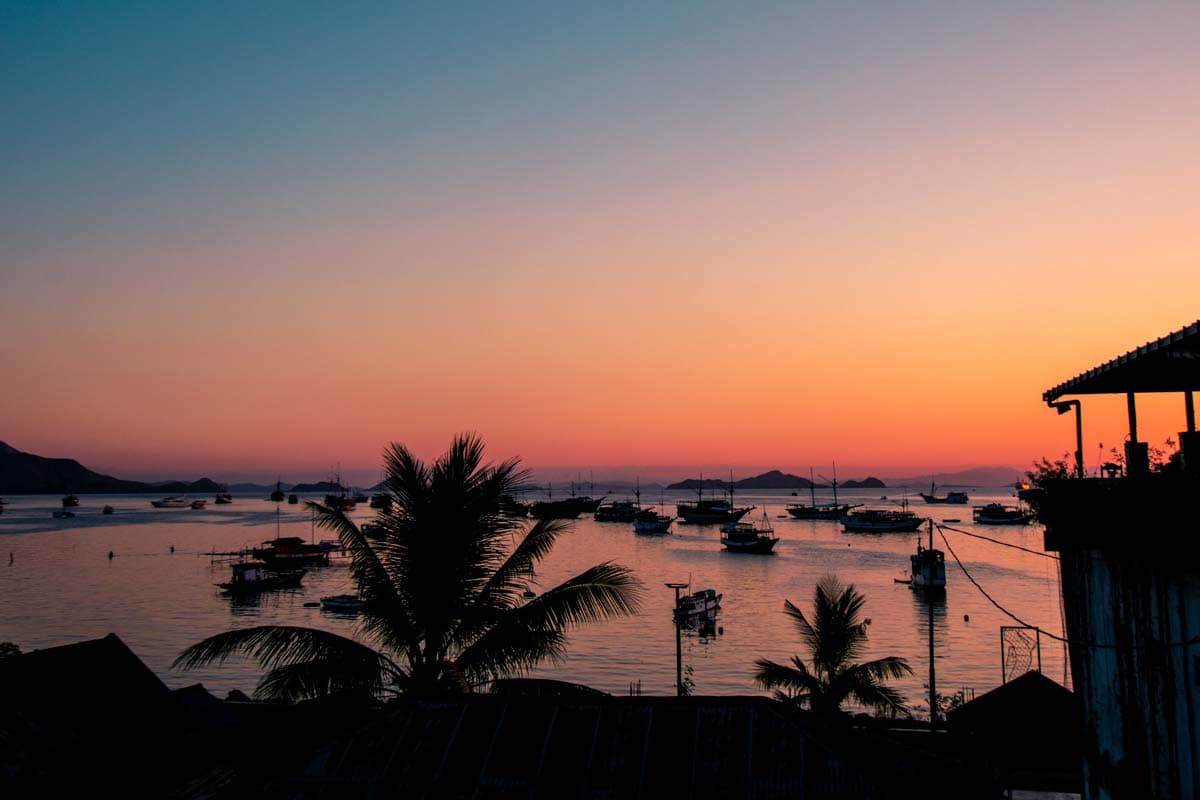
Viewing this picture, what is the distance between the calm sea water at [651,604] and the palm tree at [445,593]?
561 inches

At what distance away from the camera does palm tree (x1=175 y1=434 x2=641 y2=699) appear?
15.5 metres

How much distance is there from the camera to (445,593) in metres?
16.0

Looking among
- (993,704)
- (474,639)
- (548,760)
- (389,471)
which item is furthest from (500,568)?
(993,704)

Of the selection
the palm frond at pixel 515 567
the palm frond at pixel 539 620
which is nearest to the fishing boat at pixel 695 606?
the palm frond at pixel 515 567

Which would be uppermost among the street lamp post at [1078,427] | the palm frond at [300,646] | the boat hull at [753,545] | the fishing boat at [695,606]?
the street lamp post at [1078,427]

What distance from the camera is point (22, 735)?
51.1 feet

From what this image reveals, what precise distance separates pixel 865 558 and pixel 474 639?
4417 inches

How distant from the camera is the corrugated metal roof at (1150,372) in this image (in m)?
9.80

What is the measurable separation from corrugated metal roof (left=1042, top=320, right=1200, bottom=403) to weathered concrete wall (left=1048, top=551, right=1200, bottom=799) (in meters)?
1.78

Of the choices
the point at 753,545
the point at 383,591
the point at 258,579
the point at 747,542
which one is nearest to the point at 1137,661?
the point at 383,591

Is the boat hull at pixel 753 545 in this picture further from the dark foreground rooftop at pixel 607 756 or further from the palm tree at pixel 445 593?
the dark foreground rooftop at pixel 607 756

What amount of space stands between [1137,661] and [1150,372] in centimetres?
405

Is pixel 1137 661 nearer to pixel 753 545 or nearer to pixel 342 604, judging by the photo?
pixel 342 604

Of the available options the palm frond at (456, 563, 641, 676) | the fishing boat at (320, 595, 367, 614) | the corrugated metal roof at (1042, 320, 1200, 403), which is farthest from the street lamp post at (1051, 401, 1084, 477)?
the fishing boat at (320, 595, 367, 614)
